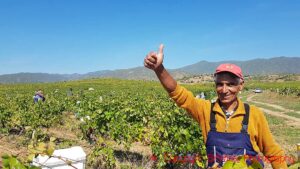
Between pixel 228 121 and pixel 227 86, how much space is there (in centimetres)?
26

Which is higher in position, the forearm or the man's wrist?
the man's wrist

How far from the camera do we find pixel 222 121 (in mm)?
2453

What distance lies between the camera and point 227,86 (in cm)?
244

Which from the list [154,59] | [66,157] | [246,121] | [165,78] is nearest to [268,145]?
[246,121]

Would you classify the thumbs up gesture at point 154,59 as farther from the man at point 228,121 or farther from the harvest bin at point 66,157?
the harvest bin at point 66,157

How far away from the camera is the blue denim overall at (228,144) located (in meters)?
2.35

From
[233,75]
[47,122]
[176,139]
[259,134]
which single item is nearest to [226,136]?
[259,134]

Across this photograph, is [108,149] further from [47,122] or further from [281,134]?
[281,134]

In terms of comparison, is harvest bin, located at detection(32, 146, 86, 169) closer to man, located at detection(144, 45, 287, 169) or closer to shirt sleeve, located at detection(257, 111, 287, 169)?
man, located at detection(144, 45, 287, 169)

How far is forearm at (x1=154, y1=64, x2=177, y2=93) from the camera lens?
231 cm

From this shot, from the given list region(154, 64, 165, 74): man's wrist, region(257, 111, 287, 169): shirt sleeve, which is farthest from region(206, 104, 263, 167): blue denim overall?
region(154, 64, 165, 74): man's wrist

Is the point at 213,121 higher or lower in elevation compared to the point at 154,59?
lower

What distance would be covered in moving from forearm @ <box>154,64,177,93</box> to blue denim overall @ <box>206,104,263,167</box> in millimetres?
416

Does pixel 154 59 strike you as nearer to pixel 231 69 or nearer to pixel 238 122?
pixel 231 69
